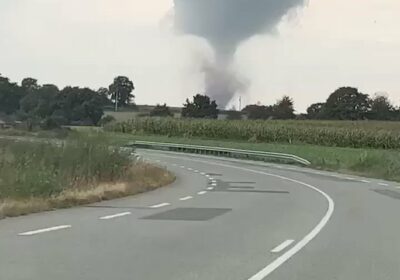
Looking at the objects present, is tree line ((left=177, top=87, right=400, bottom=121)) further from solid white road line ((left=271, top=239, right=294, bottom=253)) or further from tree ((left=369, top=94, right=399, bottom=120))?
solid white road line ((left=271, top=239, right=294, bottom=253))

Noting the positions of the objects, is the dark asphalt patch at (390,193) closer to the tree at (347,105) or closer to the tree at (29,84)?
→ the tree at (347,105)

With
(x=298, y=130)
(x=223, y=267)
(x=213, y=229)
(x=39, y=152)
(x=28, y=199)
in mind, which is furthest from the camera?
(x=298, y=130)

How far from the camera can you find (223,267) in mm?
9742

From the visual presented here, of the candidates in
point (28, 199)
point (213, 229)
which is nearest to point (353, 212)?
point (213, 229)

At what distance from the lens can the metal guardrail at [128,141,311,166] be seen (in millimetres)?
53850

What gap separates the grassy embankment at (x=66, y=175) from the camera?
18.6 m

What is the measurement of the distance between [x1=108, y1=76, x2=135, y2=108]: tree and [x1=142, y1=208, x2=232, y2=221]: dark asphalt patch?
15152cm

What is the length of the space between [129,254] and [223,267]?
1.65m

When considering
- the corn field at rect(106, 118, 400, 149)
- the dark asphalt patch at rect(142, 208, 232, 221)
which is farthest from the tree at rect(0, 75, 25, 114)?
the dark asphalt patch at rect(142, 208, 232, 221)

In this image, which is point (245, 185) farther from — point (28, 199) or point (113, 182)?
point (28, 199)

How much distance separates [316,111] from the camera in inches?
5851

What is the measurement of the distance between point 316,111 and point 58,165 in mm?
126754

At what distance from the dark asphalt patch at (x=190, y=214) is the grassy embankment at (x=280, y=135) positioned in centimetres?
3544

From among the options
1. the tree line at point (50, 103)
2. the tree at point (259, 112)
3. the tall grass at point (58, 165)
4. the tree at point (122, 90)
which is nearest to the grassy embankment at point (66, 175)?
the tall grass at point (58, 165)
